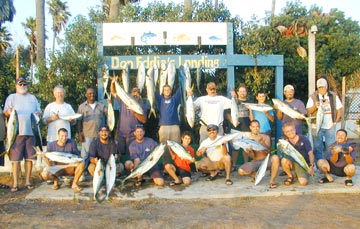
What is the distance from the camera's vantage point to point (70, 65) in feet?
32.4

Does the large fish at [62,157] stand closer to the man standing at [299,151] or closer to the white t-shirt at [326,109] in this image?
the man standing at [299,151]

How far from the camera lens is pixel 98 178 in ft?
22.0

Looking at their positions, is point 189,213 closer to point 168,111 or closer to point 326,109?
point 168,111

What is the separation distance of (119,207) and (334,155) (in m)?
3.69

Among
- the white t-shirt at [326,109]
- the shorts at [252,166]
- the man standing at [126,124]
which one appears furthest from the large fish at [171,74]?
the white t-shirt at [326,109]

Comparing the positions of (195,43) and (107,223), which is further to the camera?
(195,43)

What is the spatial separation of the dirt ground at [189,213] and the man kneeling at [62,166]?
550mm

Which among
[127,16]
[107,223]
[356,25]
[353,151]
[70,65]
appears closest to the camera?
[107,223]

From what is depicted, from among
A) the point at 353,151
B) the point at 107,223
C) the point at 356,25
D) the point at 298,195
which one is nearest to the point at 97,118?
the point at 107,223

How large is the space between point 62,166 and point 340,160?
4640 mm

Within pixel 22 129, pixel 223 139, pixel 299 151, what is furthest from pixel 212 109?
pixel 22 129

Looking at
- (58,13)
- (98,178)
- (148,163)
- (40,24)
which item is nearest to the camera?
(98,178)

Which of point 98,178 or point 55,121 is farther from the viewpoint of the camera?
point 55,121

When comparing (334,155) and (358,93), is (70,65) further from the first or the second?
(358,93)
